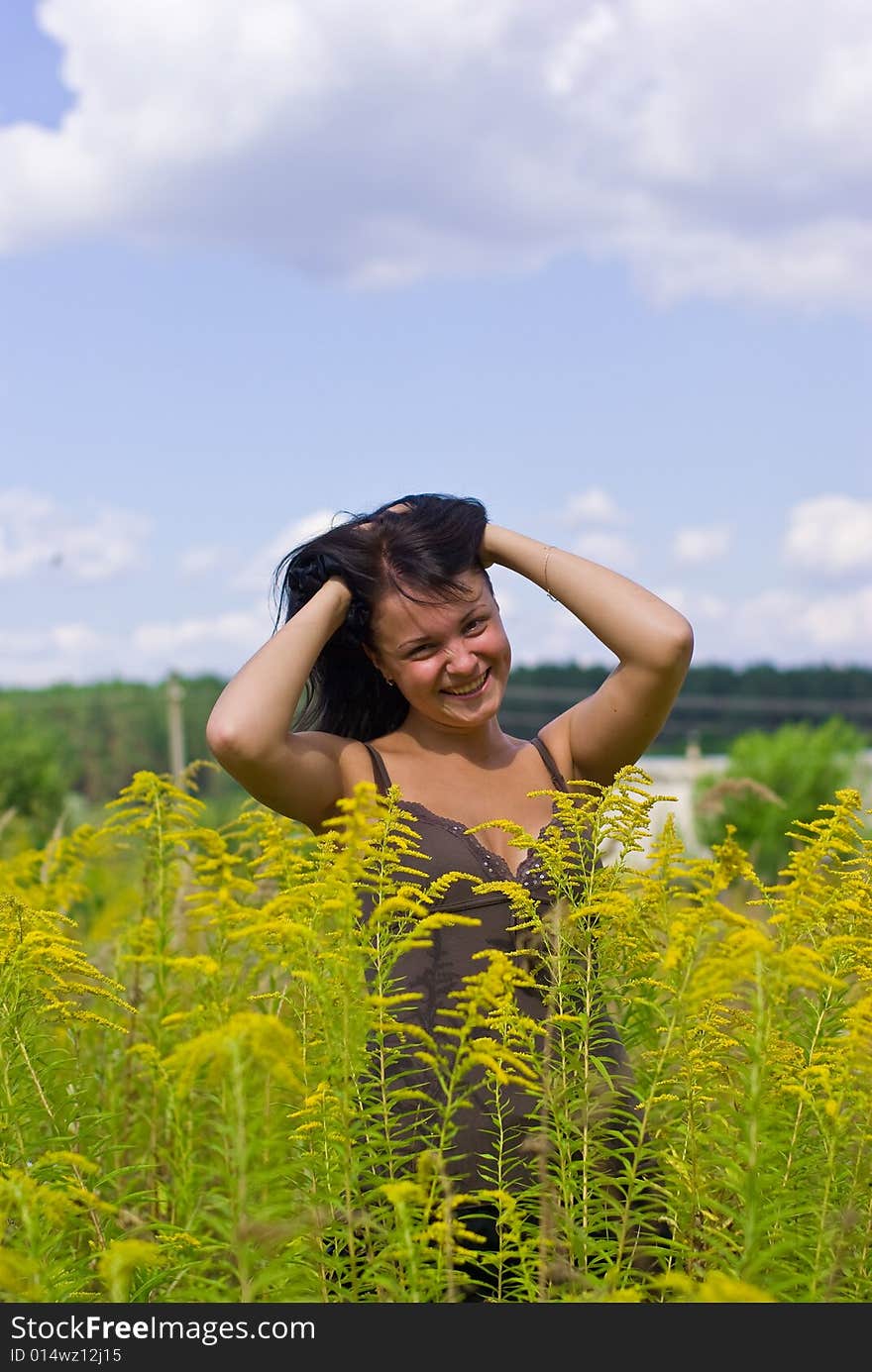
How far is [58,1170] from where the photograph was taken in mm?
2531

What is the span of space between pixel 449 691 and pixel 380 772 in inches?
9.8

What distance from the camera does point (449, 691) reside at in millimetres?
3232

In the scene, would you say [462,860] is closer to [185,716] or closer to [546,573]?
[546,573]

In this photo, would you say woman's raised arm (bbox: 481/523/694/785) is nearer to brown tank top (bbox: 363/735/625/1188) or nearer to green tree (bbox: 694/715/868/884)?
brown tank top (bbox: 363/735/625/1188)

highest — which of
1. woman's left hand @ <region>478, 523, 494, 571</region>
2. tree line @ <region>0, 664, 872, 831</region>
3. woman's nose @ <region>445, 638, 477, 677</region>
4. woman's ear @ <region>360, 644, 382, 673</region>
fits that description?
tree line @ <region>0, 664, 872, 831</region>

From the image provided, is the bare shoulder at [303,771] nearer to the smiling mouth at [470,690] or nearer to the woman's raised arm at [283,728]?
the woman's raised arm at [283,728]

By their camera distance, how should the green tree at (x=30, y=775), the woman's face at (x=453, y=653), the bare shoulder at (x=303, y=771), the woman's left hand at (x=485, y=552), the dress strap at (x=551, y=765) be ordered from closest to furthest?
the bare shoulder at (x=303, y=771)
the woman's face at (x=453, y=653)
the dress strap at (x=551, y=765)
the woman's left hand at (x=485, y=552)
the green tree at (x=30, y=775)

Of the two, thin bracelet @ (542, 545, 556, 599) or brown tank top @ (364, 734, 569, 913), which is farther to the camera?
thin bracelet @ (542, 545, 556, 599)

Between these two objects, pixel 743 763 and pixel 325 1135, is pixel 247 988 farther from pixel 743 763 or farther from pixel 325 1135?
pixel 743 763

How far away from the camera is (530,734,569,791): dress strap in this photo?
3.34m

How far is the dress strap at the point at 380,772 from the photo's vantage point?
3.23 m

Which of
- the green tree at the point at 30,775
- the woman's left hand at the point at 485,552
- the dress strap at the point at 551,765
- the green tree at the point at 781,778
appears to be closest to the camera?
the dress strap at the point at 551,765

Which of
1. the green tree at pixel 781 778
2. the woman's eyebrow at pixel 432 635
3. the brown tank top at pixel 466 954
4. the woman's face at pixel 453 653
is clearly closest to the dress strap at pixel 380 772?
the brown tank top at pixel 466 954

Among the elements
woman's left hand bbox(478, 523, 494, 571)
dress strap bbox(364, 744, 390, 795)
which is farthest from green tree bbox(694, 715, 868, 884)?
dress strap bbox(364, 744, 390, 795)
